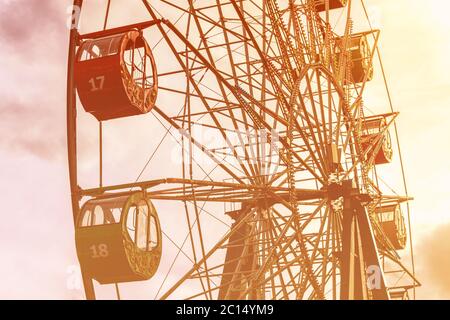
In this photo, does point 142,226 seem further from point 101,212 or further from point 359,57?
point 359,57

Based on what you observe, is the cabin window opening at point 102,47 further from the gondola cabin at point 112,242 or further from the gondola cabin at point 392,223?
the gondola cabin at point 392,223

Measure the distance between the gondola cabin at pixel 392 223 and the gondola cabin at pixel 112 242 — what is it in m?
14.8

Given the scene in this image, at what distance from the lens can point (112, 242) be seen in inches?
541

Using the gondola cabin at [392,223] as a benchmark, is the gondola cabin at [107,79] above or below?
above

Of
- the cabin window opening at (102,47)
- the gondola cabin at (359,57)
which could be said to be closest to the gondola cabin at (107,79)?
the cabin window opening at (102,47)

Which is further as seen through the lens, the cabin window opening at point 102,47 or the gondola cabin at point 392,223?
the gondola cabin at point 392,223

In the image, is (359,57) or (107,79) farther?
(359,57)

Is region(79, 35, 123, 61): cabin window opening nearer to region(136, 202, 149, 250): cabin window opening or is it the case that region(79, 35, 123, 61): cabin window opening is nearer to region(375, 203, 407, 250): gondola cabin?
region(136, 202, 149, 250): cabin window opening

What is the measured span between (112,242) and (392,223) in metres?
16.1

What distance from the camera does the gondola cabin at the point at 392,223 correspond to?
27516 mm

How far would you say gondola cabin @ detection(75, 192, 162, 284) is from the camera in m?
13.7

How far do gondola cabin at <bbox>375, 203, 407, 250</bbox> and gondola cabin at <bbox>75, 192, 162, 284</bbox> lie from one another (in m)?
14.8

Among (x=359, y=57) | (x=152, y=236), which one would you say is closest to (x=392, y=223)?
(x=359, y=57)

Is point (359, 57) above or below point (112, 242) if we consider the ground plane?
above
